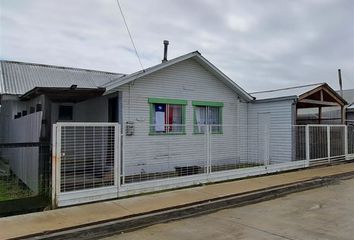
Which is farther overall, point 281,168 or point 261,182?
point 281,168

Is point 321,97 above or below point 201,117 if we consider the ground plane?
above

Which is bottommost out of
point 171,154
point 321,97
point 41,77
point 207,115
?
point 171,154

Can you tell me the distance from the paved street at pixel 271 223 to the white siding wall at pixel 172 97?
3.77 m

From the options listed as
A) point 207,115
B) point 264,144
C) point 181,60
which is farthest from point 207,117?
point 264,144

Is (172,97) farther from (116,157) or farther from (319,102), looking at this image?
(319,102)

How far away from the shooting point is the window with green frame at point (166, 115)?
13.4 metres

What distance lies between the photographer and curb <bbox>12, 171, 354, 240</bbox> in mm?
6146

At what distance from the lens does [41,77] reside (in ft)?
58.7

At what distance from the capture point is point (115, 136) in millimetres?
8625

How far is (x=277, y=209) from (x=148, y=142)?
6049mm

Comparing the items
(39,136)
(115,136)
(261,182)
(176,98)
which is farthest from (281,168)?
(39,136)

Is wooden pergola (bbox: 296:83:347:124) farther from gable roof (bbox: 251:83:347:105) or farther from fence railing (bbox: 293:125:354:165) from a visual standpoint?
fence railing (bbox: 293:125:354:165)

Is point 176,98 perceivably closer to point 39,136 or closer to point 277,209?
point 39,136

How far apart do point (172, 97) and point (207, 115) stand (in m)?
2.06
